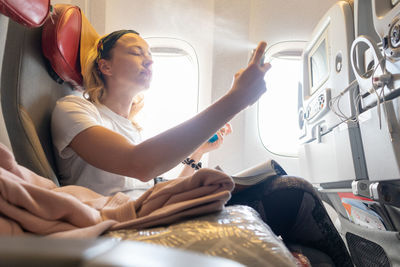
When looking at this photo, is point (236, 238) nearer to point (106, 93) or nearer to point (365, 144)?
point (365, 144)

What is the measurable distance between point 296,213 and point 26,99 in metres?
0.97

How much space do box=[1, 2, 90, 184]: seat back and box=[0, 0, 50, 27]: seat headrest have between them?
15 cm

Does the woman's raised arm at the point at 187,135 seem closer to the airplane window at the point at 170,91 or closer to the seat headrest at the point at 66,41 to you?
the seat headrest at the point at 66,41

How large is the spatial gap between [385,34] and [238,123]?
186 cm

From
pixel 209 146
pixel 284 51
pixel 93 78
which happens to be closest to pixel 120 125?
pixel 93 78

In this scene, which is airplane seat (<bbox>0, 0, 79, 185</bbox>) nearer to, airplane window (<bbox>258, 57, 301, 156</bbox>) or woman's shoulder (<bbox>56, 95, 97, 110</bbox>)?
woman's shoulder (<bbox>56, 95, 97, 110</bbox>)

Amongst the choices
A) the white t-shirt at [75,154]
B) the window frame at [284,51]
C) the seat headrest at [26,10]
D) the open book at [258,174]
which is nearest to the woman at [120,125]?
the white t-shirt at [75,154]

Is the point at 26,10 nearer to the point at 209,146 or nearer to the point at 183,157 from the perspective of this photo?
the point at 183,157

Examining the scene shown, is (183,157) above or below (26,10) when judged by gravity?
below

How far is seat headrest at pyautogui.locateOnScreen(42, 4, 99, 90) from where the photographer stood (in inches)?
51.8

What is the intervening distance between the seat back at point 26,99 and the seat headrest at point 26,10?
15cm

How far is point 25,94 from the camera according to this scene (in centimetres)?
119

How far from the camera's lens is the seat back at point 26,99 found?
3.72 ft

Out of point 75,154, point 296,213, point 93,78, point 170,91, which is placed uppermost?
point 170,91
